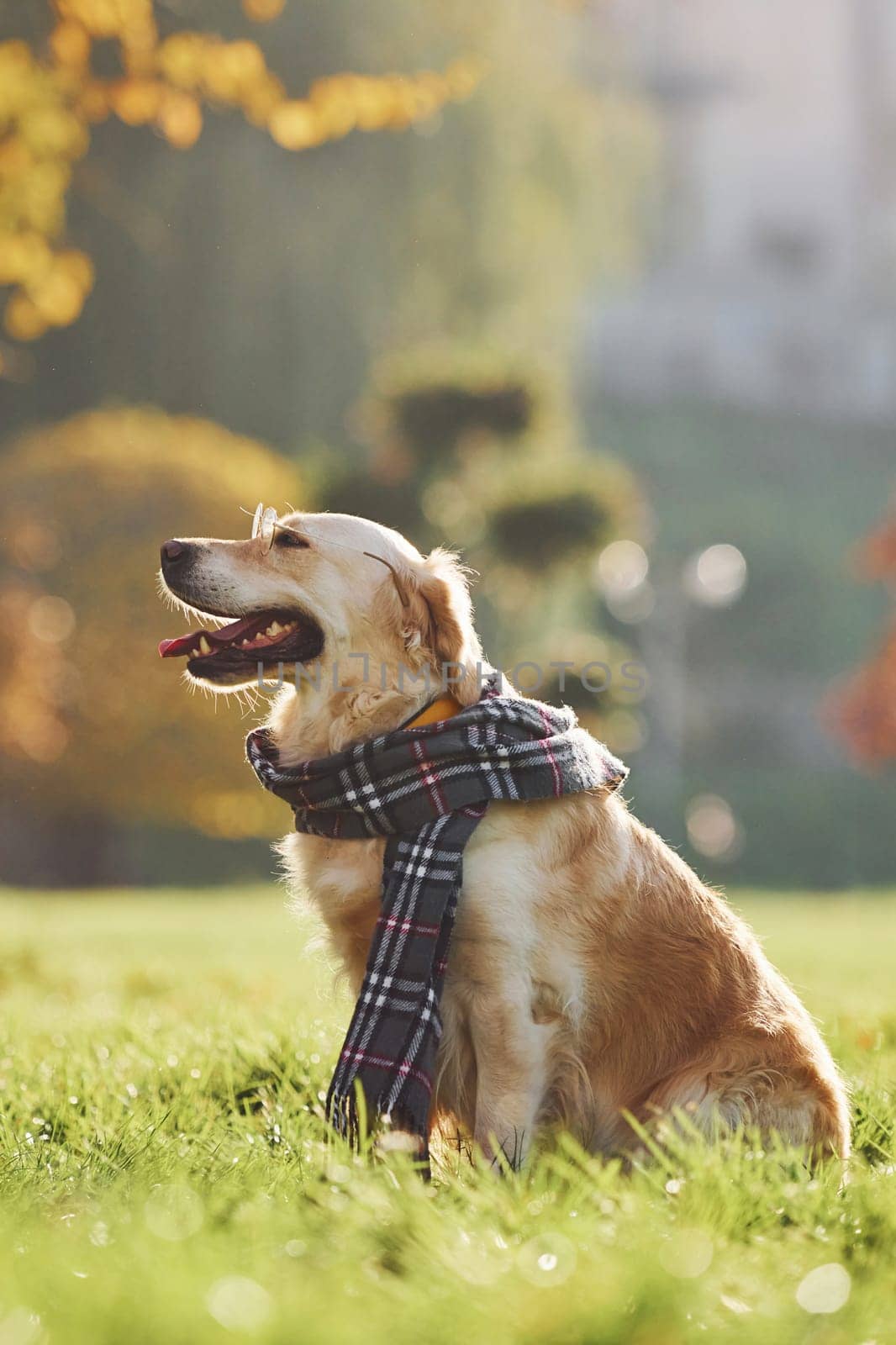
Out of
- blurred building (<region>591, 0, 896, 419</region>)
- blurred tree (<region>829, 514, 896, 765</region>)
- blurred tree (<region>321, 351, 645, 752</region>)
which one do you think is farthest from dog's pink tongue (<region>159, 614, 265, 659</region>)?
blurred building (<region>591, 0, 896, 419</region>)

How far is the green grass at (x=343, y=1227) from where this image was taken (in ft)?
5.30

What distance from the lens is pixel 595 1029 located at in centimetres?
268

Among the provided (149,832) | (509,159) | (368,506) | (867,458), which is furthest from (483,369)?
(867,458)

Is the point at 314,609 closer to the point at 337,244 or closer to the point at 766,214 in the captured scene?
the point at 337,244

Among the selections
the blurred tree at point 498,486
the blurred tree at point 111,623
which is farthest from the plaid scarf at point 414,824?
the blurred tree at point 111,623

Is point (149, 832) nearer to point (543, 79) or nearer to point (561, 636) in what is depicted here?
point (561, 636)

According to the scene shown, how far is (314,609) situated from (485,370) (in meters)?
10.2

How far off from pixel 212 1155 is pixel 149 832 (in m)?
15.9

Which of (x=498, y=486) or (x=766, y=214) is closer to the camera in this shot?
(x=498, y=486)

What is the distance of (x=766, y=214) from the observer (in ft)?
82.3

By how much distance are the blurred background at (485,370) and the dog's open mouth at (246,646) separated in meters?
2.60

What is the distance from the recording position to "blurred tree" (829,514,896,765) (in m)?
19.2

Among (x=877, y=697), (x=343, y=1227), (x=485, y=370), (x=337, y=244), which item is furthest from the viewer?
(x=877, y=697)

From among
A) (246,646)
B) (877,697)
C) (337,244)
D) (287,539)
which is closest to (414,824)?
(246,646)
